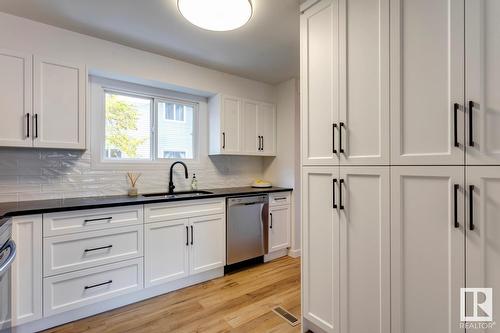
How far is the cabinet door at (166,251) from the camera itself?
229 centimetres

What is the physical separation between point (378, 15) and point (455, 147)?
0.85 metres

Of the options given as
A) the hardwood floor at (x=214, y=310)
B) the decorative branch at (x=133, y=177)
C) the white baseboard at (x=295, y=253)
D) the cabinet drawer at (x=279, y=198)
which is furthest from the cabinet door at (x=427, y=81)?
the decorative branch at (x=133, y=177)

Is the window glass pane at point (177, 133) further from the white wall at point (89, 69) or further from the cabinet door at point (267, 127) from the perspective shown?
the cabinet door at point (267, 127)

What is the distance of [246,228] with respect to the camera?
2.98 m

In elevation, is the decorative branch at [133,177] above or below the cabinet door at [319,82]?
below

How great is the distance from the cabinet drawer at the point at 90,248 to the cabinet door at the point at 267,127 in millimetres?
2034

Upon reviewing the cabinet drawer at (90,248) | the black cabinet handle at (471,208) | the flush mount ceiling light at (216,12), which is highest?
the flush mount ceiling light at (216,12)

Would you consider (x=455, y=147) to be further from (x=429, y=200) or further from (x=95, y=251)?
(x=95, y=251)

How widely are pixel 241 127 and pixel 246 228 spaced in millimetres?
1345

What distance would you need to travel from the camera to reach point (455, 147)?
3.70 feet

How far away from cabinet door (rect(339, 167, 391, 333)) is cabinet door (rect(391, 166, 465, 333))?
0.16 feet

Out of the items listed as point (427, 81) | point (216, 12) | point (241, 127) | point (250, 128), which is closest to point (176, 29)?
point (216, 12)

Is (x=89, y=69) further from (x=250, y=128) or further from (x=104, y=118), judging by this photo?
(x=250, y=128)

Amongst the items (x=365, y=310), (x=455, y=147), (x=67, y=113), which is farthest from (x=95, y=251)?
(x=455, y=147)
